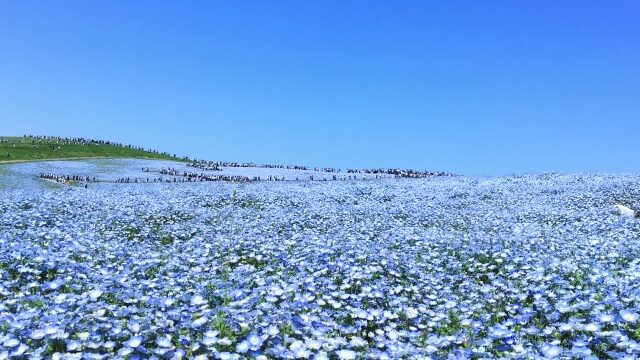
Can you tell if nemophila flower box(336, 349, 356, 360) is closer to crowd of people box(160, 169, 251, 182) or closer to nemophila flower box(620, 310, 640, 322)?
nemophila flower box(620, 310, 640, 322)

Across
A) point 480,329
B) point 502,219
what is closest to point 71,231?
point 480,329

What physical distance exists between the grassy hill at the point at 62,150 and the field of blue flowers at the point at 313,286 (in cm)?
4178

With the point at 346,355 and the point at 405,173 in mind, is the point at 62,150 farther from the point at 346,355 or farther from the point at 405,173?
the point at 346,355

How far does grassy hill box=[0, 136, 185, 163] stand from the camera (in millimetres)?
53531

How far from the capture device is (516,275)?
29.4 ft

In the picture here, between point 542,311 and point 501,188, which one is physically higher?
point 501,188

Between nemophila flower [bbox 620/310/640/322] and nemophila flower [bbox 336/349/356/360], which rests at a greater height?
nemophila flower [bbox 620/310/640/322]

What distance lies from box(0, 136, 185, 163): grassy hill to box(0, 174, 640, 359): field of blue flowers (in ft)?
137

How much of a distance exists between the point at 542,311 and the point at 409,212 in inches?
468

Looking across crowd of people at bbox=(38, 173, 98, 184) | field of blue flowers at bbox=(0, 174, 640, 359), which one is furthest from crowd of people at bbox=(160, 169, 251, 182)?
field of blue flowers at bbox=(0, 174, 640, 359)

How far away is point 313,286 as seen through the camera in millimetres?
7715

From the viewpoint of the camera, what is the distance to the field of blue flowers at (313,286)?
554 cm

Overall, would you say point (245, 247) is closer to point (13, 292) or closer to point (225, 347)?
point (13, 292)

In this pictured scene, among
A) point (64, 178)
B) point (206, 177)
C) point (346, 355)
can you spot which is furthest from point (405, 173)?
point (346, 355)
